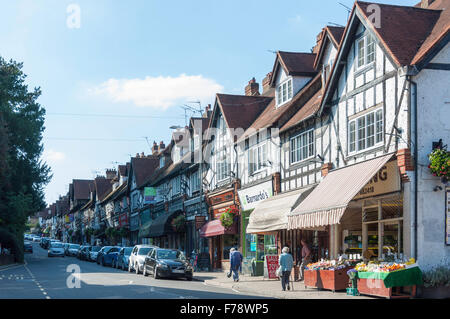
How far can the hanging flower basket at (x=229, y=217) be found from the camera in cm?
3294

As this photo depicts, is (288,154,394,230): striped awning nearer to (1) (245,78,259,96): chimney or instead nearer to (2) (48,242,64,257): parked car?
(1) (245,78,259,96): chimney

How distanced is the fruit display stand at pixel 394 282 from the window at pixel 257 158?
12213 millimetres

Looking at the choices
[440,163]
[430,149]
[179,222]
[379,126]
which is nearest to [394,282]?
[440,163]

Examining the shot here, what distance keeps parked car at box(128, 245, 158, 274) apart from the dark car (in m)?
2.34

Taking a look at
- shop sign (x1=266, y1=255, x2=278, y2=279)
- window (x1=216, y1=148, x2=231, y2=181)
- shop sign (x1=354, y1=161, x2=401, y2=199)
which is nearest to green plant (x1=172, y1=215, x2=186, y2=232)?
window (x1=216, y1=148, x2=231, y2=181)

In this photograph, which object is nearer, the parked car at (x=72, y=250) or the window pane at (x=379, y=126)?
the window pane at (x=379, y=126)

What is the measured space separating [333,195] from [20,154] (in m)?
34.0

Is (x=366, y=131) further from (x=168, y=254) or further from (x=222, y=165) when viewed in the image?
(x=222, y=165)

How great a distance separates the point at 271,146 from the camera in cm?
2858

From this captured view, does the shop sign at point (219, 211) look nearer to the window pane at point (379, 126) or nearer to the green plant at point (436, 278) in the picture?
the window pane at point (379, 126)

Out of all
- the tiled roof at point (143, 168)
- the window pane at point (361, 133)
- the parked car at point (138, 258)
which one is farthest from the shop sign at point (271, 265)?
the tiled roof at point (143, 168)

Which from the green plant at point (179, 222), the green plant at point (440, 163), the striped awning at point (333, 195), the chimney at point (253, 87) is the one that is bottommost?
the green plant at point (179, 222)

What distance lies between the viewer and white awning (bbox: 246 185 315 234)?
23.6 m
